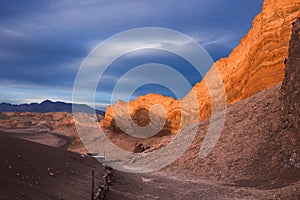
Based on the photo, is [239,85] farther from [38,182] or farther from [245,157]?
[38,182]

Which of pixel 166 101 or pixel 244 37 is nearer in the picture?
pixel 244 37

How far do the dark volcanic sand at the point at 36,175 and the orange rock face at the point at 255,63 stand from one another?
33030 millimetres

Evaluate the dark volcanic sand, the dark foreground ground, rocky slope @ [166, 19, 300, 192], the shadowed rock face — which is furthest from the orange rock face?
the dark volcanic sand

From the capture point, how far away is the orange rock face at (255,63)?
4175 cm

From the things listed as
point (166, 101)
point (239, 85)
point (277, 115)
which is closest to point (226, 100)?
point (239, 85)

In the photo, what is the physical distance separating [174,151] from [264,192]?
19354mm

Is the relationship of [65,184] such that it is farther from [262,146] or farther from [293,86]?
[293,86]

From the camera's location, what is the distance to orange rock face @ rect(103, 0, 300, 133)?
41.8m

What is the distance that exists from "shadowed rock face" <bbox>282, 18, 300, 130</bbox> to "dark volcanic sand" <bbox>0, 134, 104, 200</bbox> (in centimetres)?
1772

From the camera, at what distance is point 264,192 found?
1920 cm

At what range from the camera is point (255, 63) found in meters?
44.9

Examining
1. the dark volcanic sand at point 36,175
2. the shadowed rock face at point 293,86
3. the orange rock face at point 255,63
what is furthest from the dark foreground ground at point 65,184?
the orange rock face at point 255,63

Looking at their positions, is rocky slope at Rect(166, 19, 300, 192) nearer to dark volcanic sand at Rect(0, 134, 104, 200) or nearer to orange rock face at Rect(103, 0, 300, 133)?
orange rock face at Rect(103, 0, 300, 133)

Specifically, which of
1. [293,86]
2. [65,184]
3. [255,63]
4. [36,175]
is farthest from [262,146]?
[255,63]
